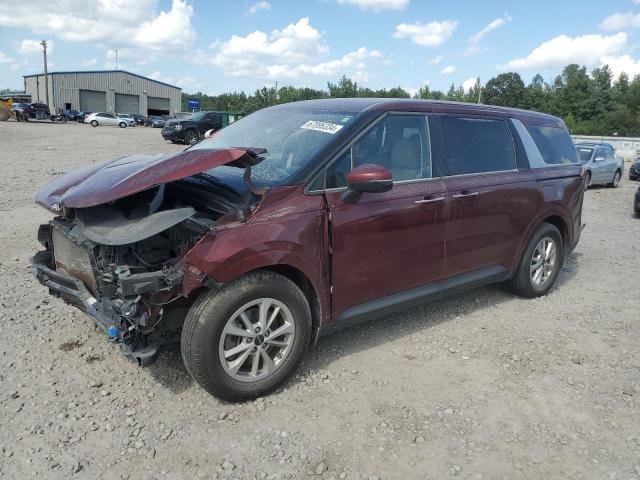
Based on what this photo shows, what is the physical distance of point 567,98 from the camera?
6806cm

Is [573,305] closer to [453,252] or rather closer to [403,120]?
[453,252]

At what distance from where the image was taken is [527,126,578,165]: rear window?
509cm

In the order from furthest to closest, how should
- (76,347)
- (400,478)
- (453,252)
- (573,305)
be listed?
(573,305) < (453,252) < (76,347) < (400,478)

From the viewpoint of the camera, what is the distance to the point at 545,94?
2916 inches

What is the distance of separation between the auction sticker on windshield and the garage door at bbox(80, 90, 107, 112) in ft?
225

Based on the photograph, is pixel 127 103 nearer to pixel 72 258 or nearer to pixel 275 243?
pixel 72 258

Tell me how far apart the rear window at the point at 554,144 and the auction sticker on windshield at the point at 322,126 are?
2.38 m

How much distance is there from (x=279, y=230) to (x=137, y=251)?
87 cm

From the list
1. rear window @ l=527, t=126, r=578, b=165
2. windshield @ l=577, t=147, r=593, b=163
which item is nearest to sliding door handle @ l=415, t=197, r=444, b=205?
rear window @ l=527, t=126, r=578, b=165

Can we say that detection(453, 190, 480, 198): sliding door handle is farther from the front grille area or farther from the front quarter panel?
the front grille area

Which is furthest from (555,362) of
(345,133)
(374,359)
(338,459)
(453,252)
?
(345,133)

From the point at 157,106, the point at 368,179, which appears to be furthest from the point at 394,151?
the point at 157,106

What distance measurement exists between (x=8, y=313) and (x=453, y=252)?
3.80 metres

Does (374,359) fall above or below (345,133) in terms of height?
below
